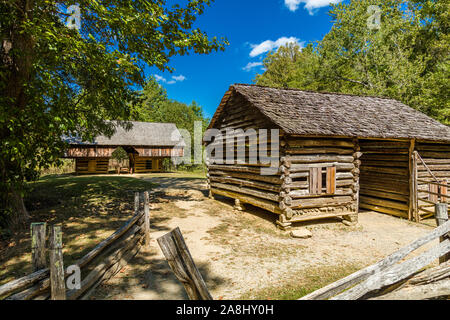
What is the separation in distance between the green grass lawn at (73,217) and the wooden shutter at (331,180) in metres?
7.88

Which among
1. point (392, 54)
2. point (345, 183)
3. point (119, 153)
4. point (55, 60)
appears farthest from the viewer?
point (119, 153)

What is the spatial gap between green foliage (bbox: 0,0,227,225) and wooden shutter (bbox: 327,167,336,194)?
6.92m

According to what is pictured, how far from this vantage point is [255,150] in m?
10.1

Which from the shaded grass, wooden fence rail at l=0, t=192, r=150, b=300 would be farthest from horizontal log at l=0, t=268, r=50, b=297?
the shaded grass

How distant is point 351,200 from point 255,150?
14.4ft

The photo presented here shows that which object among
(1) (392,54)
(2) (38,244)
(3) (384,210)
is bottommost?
(3) (384,210)

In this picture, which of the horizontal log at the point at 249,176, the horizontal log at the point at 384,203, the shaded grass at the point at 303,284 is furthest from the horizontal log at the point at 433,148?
the shaded grass at the point at 303,284

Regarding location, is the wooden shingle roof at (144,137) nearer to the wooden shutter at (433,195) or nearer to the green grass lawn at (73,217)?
the green grass lawn at (73,217)

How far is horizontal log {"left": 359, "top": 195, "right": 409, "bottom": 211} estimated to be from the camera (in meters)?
10.6

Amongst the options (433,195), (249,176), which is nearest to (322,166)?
(249,176)

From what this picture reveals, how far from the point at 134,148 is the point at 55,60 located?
23.9 meters

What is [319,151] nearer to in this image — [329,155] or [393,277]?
[329,155]

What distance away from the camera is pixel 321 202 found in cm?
891

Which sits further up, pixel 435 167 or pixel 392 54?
pixel 392 54
